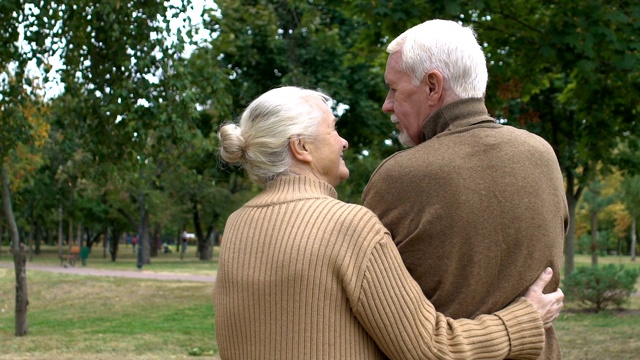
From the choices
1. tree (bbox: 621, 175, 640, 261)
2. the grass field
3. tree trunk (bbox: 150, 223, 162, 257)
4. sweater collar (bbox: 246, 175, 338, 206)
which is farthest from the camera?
tree trunk (bbox: 150, 223, 162, 257)

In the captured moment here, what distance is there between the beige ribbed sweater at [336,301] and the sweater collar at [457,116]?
0.37 m

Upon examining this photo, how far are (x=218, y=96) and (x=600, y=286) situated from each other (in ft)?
31.9

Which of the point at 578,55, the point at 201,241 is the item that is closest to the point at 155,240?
the point at 201,241

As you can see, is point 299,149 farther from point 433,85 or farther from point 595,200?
point 595,200

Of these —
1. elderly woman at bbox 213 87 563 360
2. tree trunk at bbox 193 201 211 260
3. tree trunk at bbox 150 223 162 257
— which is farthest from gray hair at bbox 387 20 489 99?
tree trunk at bbox 150 223 162 257

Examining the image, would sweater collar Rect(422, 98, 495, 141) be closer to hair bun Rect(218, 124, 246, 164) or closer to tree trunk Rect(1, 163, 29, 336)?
hair bun Rect(218, 124, 246, 164)

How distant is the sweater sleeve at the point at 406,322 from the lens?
2.30 meters

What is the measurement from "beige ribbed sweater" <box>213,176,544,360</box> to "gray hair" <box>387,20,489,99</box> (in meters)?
0.45

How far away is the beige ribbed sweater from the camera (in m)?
2.30

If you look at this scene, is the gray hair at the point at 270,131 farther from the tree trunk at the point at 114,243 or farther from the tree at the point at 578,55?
the tree trunk at the point at 114,243

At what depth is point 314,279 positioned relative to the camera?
7.58 feet

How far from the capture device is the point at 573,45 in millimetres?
9438

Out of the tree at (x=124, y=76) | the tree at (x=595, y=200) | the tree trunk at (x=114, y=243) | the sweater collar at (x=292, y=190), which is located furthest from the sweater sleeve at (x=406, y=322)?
the tree trunk at (x=114, y=243)

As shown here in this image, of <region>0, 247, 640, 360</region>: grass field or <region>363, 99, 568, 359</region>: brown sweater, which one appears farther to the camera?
<region>0, 247, 640, 360</region>: grass field
